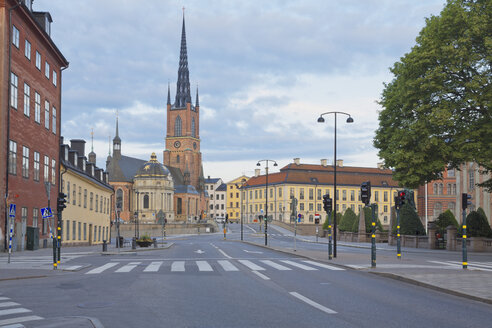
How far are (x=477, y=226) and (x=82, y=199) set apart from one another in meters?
33.3

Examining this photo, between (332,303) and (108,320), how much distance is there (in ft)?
14.5

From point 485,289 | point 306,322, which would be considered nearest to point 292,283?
point 485,289

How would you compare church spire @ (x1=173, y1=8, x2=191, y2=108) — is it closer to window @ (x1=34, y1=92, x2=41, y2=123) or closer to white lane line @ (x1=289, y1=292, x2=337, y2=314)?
window @ (x1=34, y1=92, x2=41, y2=123)

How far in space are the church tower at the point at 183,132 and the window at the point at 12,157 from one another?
13958 centimetres

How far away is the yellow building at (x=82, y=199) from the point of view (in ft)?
147

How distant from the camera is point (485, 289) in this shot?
13.4 m

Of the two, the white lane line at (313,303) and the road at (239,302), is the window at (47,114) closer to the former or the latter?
the road at (239,302)

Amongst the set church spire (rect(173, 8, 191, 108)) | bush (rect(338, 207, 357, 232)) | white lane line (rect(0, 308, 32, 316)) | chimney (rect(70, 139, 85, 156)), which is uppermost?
church spire (rect(173, 8, 191, 108))

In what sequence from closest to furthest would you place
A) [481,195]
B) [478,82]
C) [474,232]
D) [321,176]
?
1. [478,82]
2. [474,232]
3. [481,195]
4. [321,176]

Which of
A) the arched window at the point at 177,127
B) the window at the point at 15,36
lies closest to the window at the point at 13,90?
the window at the point at 15,36

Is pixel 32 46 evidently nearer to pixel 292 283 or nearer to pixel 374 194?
pixel 292 283

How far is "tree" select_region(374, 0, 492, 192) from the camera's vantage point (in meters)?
33.0

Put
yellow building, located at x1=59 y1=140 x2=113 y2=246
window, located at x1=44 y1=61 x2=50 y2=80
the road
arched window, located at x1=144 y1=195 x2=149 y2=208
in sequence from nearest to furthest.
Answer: the road, window, located at x1=44 y1=61 x2=50 y2=80, yellow building, located at x1=59 y1=140 x2=113 y2=246, arched window, located at x1=144 y1=195 x2=149 y2=208

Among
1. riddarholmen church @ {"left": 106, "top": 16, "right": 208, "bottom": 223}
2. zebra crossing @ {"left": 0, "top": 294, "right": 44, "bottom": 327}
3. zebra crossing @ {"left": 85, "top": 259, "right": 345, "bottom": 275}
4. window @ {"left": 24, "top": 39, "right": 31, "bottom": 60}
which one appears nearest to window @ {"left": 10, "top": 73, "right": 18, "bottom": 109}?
window @ {"left": 24, "top": 39, "right": 31, "bottom": 60}
